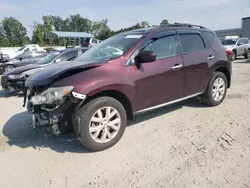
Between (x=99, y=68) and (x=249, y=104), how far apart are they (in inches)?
148

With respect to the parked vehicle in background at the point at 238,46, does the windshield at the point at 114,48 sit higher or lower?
lower

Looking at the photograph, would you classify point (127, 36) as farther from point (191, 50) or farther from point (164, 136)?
point (164, 136)

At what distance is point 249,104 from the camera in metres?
5.58

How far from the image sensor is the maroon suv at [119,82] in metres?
3.44

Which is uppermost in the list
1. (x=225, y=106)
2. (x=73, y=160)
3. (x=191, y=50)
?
(x=191, y=50)

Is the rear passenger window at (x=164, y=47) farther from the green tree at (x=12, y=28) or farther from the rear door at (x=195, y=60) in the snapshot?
the green tree at (x=12, y=28)

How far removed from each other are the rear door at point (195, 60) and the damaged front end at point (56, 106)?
2.27 meters

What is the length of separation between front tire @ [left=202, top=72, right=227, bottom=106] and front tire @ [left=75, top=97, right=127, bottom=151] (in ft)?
7.59

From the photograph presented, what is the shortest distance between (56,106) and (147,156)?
1435mm

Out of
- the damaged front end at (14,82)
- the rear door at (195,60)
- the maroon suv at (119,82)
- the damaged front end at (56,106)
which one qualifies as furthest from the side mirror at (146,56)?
the damaged front end at (14,82)

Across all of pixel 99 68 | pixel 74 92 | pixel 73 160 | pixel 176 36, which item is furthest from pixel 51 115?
pixel 176 36

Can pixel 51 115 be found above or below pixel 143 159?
above

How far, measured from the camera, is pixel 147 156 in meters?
3.45

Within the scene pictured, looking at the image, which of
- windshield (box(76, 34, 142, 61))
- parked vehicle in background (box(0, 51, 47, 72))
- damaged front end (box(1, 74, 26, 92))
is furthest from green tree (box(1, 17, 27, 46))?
windshield (box(76, 34, 142, 61))
